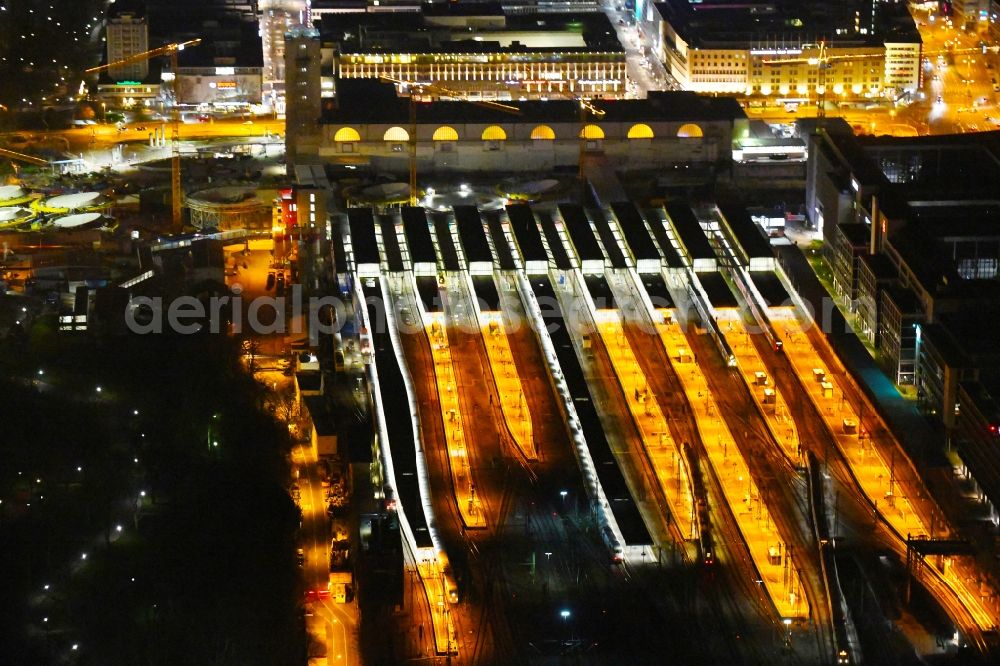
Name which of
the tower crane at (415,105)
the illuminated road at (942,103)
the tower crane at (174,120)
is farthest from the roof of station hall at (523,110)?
the illuminated road at (942,103)

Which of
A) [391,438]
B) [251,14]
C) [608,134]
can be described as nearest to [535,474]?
[391,438]

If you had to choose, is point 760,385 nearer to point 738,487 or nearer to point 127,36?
point 738,487

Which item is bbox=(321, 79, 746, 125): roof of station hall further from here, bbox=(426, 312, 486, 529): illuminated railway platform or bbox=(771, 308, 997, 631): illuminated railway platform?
bbox=(771, 308, 997, 631): illuminated railway platform

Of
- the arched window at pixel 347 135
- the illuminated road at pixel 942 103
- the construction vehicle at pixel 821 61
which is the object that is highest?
the arched window at pixel 347 135

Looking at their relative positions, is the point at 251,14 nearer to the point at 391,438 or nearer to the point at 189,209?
the point at 189,209

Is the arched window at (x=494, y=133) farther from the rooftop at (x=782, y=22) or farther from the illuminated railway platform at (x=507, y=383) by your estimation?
the illuminated railway platform at (x=507, y=383)

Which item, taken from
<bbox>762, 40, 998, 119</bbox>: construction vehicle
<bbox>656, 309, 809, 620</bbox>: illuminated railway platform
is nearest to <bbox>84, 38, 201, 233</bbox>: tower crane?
<bbox>656, 309, 809, 620</bbox>: illuminated railway platform

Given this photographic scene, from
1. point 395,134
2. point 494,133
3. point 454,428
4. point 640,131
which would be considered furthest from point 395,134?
point 454,428
